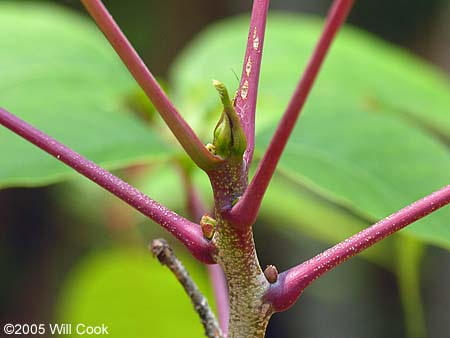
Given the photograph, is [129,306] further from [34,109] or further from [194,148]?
[194,148]

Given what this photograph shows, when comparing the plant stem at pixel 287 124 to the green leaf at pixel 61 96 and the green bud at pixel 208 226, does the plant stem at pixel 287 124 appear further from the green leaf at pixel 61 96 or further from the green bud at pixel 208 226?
the green leaf at pixel 61 96

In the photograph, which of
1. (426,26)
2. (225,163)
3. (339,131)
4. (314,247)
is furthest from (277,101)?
(426,26)

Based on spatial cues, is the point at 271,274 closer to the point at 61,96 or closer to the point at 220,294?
the point at 220,294

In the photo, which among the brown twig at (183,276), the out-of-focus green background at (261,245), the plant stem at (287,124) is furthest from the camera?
the out-of-focus green background at (261,245)

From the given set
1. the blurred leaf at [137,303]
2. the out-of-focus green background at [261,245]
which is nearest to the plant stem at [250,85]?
the blurred leaf at [137,303]

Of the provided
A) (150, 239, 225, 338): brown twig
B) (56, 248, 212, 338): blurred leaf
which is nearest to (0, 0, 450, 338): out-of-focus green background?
(56, 248, 212, 338): blurred leaf

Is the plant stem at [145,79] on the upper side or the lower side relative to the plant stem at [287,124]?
upper

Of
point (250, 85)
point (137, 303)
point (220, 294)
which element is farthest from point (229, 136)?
point (137, 303)
